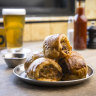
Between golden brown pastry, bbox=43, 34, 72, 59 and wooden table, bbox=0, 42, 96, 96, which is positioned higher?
golden brown pastry, bbox=43, 34, 72, 59

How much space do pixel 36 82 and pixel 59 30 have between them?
1699 mm

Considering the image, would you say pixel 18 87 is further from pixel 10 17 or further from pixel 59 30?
pixel 59 30

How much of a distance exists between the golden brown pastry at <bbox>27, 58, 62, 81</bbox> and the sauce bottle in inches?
31.0

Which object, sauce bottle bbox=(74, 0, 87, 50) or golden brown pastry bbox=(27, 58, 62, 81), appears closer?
golden brown pastry bbox=(27, 58, 62, 81)

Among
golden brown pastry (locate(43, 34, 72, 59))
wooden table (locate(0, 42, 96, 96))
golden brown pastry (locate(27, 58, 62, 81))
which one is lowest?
wooden table (locate(0, 42, 96, 96))

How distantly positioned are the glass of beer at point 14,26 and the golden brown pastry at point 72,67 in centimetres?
74

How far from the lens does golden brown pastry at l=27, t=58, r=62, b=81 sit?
663 mm

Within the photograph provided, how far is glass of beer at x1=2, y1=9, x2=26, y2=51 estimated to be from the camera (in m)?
1.37

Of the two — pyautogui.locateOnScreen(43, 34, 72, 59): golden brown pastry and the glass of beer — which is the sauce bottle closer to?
the glass of beer

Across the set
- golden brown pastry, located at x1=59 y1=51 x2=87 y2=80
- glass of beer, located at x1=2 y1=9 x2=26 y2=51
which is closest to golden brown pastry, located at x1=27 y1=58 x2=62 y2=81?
golden brown pastry, located at x1=59 y1=51 x2=87 y2=80

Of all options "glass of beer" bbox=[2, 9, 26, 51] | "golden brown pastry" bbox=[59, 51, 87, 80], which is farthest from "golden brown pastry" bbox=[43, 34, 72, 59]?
"glass of beer" bbox=[2, 9, 26, 51]

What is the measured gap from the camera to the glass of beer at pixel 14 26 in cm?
137

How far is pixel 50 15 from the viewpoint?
2.29 metres

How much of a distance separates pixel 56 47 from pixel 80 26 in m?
0.75
